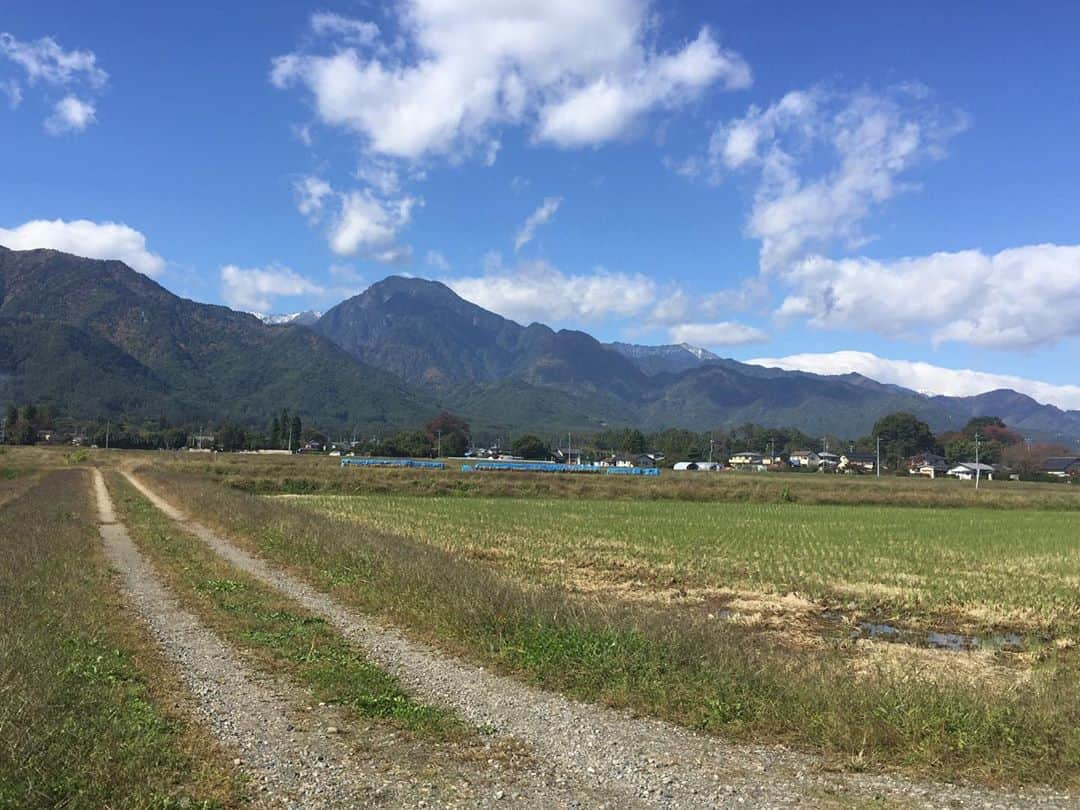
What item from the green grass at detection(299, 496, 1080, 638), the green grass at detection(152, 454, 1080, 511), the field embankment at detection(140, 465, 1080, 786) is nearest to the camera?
the field embankment at detection(140, 465, 1080, 786)

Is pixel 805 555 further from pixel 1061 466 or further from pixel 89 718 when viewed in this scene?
pixel 1061 466

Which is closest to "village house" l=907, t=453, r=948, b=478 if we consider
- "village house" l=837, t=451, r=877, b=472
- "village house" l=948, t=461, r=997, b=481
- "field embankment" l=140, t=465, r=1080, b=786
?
"village house" l=948, t=461, r=997, b=481

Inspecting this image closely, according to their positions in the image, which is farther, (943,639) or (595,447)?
(595,447)

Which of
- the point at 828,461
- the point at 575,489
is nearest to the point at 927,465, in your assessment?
the point at 828,461

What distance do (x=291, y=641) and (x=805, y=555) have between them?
17506 mm

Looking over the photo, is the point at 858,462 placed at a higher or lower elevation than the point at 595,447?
lower

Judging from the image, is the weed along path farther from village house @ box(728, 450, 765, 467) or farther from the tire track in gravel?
village house @ box(728, 450, 765, 467)

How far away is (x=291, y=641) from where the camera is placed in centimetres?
958

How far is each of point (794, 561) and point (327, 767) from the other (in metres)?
18.2

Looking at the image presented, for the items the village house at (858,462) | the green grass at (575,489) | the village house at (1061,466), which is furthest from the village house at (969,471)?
the green grass at (575,489)

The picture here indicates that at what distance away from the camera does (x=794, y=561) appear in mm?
21406

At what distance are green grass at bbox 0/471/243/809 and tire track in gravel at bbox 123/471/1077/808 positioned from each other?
2.32 metres

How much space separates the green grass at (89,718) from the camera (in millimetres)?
4664

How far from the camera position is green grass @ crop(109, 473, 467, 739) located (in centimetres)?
687
